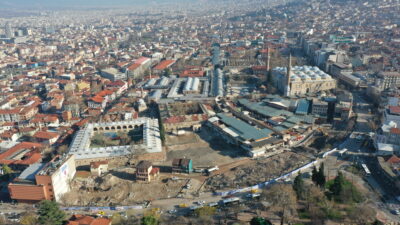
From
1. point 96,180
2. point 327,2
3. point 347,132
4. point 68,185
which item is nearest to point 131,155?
point 96,180

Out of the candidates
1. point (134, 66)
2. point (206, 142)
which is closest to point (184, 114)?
point (206, 142)


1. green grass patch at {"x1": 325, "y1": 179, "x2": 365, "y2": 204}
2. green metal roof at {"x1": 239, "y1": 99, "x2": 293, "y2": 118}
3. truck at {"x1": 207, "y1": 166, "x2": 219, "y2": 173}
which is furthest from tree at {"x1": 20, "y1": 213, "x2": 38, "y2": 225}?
green metal roof at {"x1": 239, "y1": 99, "x2": 293, "y2": 118}

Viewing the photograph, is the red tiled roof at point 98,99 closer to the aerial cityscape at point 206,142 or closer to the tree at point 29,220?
the aerial cityscape at point 206,142

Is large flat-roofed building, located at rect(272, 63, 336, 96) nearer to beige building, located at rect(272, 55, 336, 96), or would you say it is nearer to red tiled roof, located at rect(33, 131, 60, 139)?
beige building, located at rect(272, 55, 336, 96)

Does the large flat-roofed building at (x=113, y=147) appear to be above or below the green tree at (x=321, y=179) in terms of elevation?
below

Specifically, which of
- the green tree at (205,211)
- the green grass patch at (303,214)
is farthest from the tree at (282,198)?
the green tree at (205,211)
